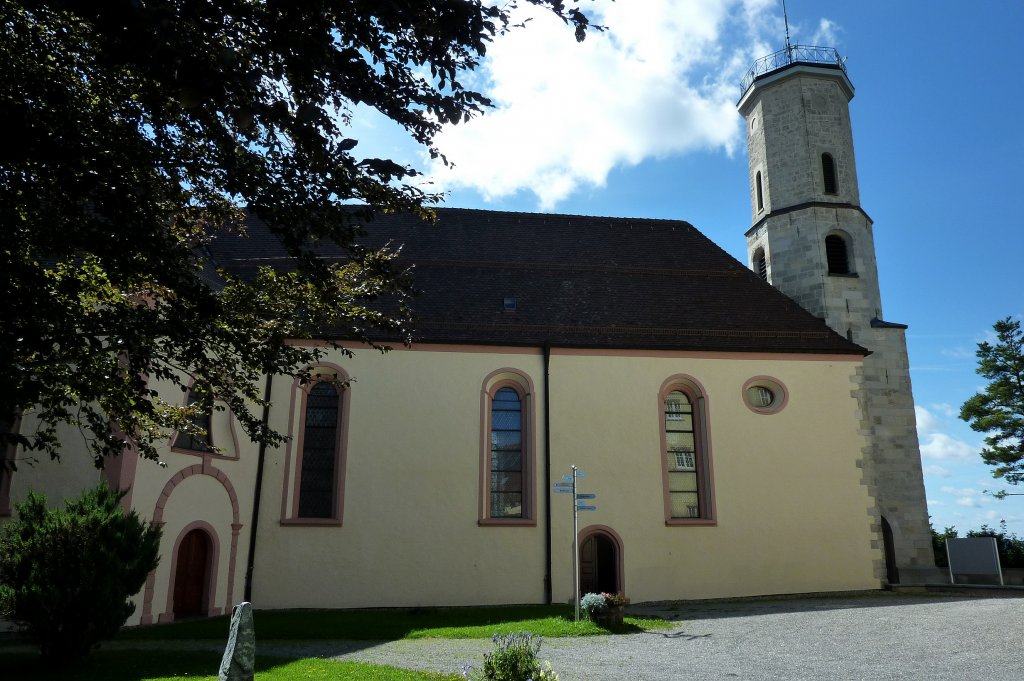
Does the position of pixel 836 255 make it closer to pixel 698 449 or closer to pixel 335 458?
pixel 698 449

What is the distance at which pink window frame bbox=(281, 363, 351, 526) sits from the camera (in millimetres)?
16875

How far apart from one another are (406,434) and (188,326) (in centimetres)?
1034

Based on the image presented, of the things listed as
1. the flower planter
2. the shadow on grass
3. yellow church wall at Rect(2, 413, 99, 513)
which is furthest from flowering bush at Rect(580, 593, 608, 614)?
yellow church wall at Rect(2, 413, 99, 513)

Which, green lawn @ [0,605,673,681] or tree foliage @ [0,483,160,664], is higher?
tree foliage @ [0,483,160,664]

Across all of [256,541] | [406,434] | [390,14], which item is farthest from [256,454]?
[390,14]

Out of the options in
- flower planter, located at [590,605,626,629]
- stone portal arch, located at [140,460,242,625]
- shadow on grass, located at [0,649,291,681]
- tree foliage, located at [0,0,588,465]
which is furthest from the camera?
stone portal arch, located at [140,460,242,625]

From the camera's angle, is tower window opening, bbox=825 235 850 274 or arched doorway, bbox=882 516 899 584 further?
tower window opening, bbox=825 235 850 274

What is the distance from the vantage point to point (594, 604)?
12891mm

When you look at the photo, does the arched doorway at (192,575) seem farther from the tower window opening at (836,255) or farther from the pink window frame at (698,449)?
the tower window opening at (836,255)

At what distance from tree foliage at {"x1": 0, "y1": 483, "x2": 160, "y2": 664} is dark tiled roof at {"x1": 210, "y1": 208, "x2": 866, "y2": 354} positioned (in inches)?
306

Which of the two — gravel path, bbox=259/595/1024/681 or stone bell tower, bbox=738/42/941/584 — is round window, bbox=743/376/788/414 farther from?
gravel path, bbox=259/595/1024/681

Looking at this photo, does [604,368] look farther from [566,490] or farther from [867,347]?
[867,347]

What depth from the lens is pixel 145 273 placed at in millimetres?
7582

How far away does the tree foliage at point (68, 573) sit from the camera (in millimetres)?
9812
